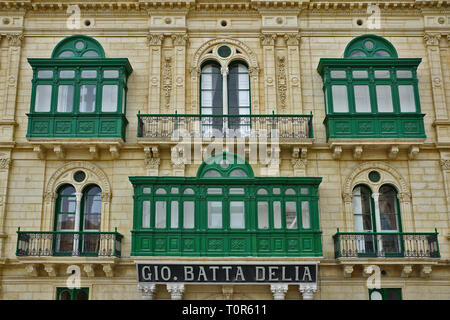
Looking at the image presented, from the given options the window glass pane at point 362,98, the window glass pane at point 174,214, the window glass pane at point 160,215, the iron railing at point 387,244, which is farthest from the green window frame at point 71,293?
the window glass pane at point 362,98

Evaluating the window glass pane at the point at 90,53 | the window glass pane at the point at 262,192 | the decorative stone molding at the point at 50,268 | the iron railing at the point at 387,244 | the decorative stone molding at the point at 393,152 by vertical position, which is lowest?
the decorative stone molding at the point at 50,268

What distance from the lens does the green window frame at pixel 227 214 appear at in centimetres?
1845

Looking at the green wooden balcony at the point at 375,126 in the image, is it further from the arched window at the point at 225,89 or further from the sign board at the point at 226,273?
the sign board at the point at 226,273

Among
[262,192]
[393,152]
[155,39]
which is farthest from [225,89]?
[393,152]

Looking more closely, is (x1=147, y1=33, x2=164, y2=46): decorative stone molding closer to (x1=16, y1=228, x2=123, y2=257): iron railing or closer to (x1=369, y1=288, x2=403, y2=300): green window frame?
(x1=16, y1=228, x2=123, y2=257): iron railing

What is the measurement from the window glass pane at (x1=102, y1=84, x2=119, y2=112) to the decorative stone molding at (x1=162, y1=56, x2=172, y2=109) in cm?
193

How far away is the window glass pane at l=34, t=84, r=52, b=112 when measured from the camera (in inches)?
801

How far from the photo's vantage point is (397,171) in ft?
65.8

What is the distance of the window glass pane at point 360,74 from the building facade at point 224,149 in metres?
0.04

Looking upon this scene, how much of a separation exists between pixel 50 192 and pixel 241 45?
975 cm

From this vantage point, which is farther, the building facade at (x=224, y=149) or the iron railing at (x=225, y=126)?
the iron railing at (x=225, y=126)

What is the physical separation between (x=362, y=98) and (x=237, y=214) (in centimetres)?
688

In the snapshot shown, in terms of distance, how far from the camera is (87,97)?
806 inches

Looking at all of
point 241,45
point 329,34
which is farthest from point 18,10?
point 329,34
